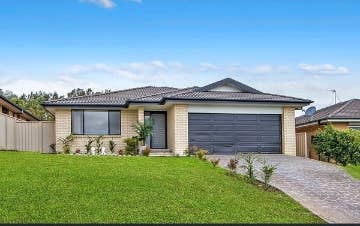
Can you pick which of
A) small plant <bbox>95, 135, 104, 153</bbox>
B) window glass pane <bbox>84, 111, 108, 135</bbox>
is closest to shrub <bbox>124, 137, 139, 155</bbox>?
small plant <bbox>95, 135, 104, 153</bbox>

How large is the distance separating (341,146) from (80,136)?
1444cm

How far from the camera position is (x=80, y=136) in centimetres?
3034

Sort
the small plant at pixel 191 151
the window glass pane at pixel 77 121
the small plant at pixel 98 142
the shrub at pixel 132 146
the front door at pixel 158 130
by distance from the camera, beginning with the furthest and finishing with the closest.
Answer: the front door at pixel 158 130, the window glass pane at pixel 77 121, the small plant at pixel 98 142, the shrub at pixel 132 146, the small plant at pixel 191 151

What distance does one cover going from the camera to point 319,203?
14789 mm

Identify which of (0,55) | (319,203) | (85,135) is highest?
(0,55)

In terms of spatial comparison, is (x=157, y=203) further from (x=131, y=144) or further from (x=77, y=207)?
(x=131, y=144)

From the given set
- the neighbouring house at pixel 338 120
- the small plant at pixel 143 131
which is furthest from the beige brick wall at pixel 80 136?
the neighbouring house at pixel 338 120

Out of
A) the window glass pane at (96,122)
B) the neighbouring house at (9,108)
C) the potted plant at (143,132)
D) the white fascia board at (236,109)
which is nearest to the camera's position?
the white fascia board at (236,109)

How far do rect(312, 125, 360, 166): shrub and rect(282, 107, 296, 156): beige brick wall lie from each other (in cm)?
238

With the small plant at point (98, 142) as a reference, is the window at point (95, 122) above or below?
above

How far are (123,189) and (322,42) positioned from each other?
13294 millimetres

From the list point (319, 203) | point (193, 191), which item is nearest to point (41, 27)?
point (193, 191)

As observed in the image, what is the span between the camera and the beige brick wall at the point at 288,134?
95.9ft

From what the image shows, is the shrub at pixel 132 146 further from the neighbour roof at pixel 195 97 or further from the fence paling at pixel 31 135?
the fence paling at pixel 31 135
